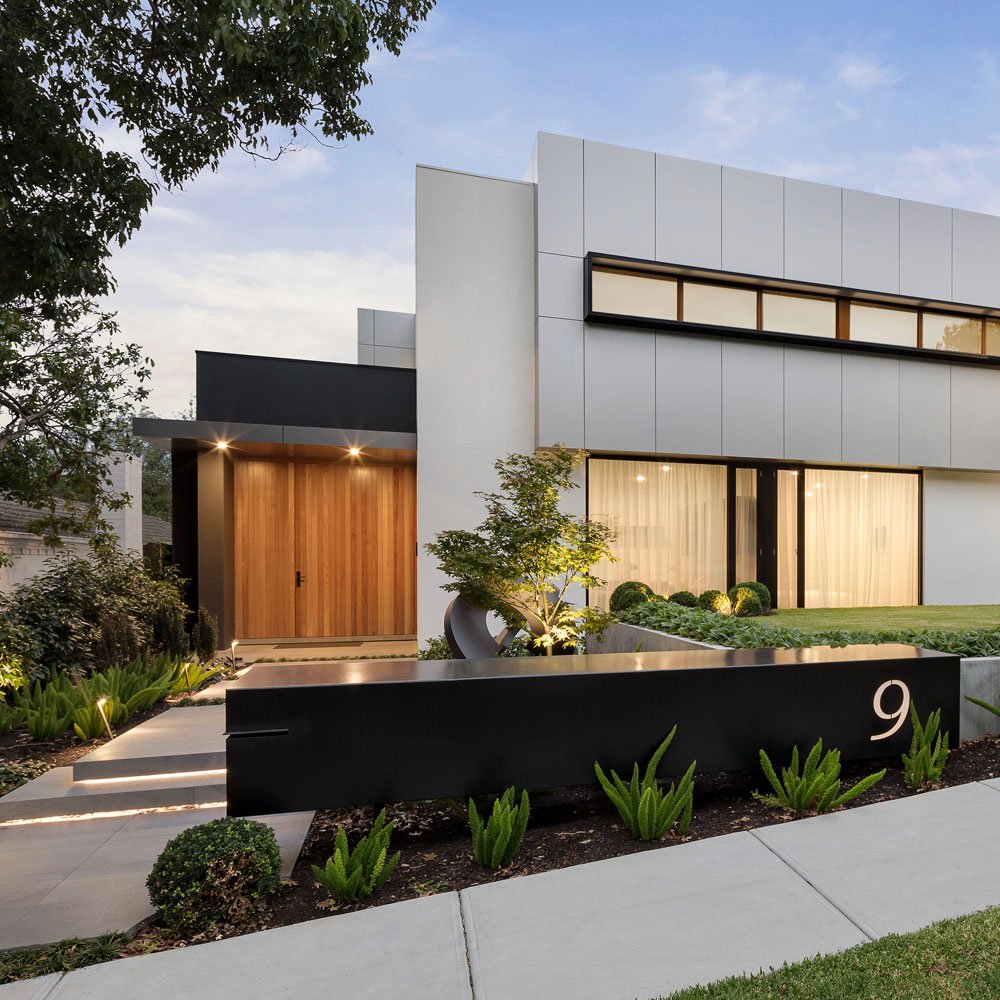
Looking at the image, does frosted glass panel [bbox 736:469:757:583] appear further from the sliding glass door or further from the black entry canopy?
the black entry canopy

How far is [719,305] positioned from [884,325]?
3602 mm

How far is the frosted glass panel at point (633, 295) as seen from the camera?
11.5m

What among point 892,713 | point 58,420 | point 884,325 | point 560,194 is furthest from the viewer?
point 884,325

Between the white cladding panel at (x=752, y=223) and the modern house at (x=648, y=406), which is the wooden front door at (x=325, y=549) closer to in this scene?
the modern house at (x=648, y=406)

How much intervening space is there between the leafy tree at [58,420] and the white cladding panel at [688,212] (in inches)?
346

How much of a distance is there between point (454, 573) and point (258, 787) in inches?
134

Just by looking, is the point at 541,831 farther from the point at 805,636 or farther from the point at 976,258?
the point at 976,258

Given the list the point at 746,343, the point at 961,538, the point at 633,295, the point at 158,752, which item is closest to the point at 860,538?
A: the point at 961,538

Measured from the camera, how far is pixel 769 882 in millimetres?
3180

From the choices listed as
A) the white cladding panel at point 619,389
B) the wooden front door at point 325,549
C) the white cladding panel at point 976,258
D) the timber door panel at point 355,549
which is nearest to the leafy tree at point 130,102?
the white cladding panel at point 619,389

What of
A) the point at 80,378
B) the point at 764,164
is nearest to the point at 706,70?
the point at 80,378

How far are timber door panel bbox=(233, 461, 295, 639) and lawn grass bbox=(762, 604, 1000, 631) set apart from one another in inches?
336

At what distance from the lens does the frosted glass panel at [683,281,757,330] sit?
11.9 m

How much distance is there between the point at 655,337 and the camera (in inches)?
459
